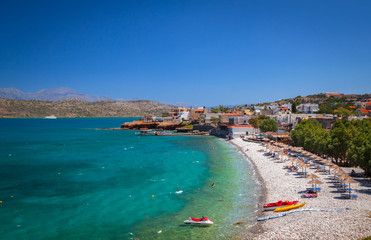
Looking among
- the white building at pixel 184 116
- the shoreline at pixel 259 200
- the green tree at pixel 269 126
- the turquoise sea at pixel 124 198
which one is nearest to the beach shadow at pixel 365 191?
the shoreline at pixel 259 200

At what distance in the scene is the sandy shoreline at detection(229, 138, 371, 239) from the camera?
1669 cm

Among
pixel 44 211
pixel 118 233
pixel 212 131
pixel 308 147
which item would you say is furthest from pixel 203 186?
pixel 212 131

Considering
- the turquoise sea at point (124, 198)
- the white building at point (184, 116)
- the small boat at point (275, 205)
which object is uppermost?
the white building at point (184, 116)

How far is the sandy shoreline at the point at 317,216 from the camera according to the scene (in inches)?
657

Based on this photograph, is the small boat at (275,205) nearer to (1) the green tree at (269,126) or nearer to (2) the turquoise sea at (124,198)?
(2) the turquoise sea at (124,198)

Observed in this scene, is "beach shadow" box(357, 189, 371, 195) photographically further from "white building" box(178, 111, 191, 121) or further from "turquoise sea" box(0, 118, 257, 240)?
"white building" box(178, 111, 191, 121)

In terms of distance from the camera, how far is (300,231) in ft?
56.6

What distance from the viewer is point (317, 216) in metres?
19.6

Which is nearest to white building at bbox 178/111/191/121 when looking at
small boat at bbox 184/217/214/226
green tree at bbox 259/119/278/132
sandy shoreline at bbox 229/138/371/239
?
green tree at bbox 259/119/278/132

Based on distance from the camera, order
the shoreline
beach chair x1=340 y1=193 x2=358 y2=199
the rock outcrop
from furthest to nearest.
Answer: the rock outcrop → beach chair x1=340 y1=193 x2=358 y2=199 → the shoreline

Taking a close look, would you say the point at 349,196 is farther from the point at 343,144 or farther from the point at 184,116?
the point at 184,116

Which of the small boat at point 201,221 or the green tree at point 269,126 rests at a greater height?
the green tree at point 269,126

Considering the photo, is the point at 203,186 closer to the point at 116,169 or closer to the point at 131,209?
the point at 131,209

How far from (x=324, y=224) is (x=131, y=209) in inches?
630
